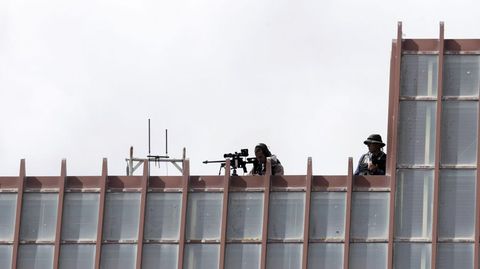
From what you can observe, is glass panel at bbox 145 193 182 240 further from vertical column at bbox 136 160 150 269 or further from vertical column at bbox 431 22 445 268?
vertical column at bbox 431 22 445 268

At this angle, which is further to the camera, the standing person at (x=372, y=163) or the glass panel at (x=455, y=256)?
the standing person at (x=372, y=163)

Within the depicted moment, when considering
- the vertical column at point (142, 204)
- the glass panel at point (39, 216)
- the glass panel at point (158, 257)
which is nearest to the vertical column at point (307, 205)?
the glass panel at point (158, 257)

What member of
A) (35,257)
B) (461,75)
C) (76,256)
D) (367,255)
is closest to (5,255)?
(35,257)

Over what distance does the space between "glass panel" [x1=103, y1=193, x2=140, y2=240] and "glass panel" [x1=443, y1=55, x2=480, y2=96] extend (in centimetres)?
1023

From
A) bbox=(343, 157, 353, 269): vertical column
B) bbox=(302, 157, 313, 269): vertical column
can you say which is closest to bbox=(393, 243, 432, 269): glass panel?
bbox=(343, 157, 353, 269): vertical column

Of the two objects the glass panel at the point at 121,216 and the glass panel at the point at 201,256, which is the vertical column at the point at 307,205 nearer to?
the glass panel at the point at 201,256

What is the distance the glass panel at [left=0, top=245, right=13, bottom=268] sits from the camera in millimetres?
78375

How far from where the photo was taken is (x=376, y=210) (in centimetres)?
7712

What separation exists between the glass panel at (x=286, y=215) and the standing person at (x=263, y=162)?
741 mm

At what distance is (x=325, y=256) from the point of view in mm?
76750

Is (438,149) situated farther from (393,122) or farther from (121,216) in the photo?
(121,216)

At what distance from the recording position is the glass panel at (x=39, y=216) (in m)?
78.6

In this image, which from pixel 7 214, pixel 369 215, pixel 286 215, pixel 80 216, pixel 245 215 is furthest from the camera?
pixel 7 214

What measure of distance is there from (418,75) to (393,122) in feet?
5.50
